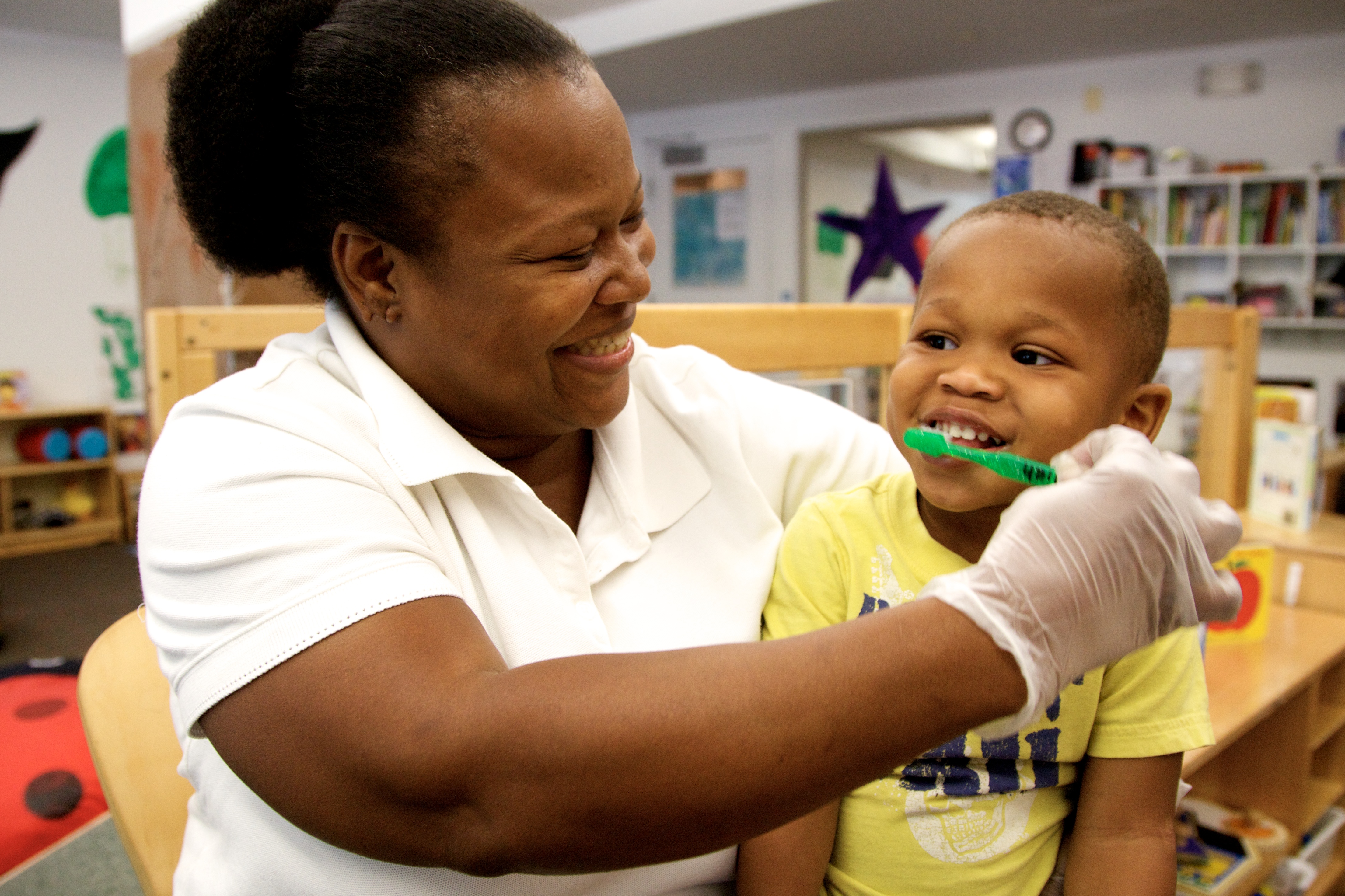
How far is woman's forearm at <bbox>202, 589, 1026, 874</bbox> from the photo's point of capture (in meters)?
0.60

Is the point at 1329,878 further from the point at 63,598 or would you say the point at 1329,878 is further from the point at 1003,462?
the point at 63,598

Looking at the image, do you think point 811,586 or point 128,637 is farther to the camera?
point 128,637

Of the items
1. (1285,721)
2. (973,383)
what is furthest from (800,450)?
(1285,721)

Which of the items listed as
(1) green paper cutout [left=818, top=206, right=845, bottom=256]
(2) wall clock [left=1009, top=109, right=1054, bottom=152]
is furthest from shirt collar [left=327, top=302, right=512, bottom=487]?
(1) green paper cutout [left=818, top=206, right=845, bottom=256]

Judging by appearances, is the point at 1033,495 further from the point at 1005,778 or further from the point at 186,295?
the point at 186,295

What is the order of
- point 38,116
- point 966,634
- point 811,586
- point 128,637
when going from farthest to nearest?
point 38,116 < point 128,637 < point 811,586 < point 966,634

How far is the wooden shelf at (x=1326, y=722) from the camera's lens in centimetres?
236

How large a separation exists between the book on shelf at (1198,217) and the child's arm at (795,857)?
6.57 meters

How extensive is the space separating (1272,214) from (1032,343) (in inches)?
256

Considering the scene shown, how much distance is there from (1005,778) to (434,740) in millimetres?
641

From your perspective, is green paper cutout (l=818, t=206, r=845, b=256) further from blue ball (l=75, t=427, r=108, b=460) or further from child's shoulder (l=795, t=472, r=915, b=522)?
child's shoulder (l=795, t=472, r=915, b=522)

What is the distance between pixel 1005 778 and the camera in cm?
97

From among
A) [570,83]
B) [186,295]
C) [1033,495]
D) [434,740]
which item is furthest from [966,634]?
[186,295]

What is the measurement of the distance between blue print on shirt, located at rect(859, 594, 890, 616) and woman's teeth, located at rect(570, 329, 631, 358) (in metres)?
0.40
